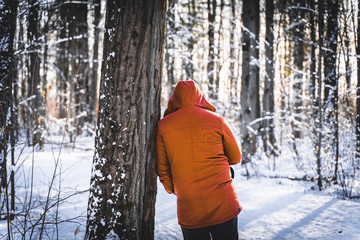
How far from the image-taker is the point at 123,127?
2.08 metres

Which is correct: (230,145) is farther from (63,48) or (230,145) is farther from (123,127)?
(63,48)

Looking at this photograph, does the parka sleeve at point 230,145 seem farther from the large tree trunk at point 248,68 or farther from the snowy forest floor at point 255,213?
the large tree trunk at point 248,68

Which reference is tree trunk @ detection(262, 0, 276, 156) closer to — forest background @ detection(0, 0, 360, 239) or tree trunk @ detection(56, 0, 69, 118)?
forest background @ detection(0, 0, 360, 239)

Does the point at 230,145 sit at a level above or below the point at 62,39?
below

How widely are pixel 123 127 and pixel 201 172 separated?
2.70ft

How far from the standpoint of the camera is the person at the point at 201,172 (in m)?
1.86

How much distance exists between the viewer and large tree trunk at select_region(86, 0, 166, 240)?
2.08 metres

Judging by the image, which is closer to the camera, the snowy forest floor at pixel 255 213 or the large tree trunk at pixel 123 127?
the large tree trunk at pixel 123 127

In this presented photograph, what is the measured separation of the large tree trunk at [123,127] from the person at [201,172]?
0.35m

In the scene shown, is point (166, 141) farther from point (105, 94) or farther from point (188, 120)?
point (105, 94)

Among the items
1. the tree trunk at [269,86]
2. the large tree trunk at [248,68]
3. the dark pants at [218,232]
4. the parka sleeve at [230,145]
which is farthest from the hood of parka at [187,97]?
the tree trunk at [269,86]

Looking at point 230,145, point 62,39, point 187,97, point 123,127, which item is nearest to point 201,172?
point 230,145

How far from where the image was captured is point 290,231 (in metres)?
2.84

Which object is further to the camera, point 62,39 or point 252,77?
point 252,77
